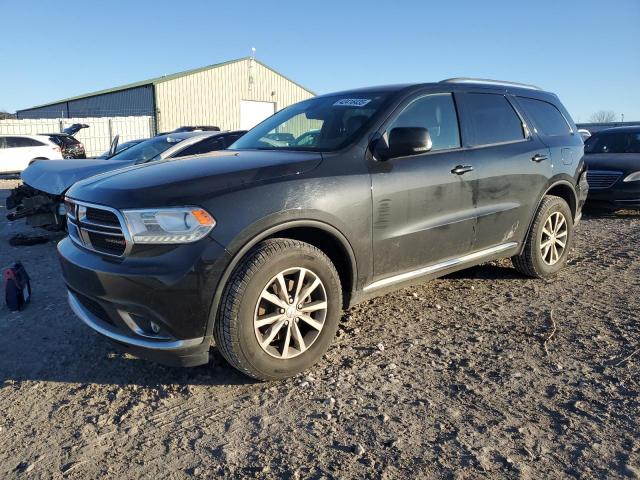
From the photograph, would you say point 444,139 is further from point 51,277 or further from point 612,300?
point 51,277

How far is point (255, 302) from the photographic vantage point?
9.25 feet

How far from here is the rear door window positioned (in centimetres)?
487

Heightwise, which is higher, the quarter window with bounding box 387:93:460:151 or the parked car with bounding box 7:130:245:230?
the quarter window with bounding box 387:93:460:151

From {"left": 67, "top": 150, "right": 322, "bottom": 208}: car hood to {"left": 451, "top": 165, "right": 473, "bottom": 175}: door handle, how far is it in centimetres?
118

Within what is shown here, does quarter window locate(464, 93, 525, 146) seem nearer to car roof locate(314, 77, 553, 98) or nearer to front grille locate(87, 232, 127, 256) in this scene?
car roof locate(314, 77, 553, 98)

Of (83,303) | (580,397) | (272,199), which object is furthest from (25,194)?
(580,397)

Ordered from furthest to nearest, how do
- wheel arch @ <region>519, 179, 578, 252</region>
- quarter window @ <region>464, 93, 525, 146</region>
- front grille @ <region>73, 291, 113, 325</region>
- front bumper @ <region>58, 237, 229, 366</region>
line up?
wheel arch @ <region>519, 179, 578, 252</region> → quarter window @ <region>464, 93, 525, 146</region> → front grille @ <region>73, 291, 113, 325</region> → front bumper @ <region>58, 237, 229, 366</region>

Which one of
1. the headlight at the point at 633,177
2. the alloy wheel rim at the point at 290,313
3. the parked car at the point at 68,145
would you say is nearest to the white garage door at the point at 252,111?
the parked car at the point at 68,145

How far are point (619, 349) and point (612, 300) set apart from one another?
3.66 feet

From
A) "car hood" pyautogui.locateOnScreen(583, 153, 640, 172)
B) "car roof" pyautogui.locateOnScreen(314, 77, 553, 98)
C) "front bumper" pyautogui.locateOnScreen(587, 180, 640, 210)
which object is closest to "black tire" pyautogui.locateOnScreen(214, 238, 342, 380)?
"car roof" pyautogui.locateOnScreen(314, 77, 553, 98)

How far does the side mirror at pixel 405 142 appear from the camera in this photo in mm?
3342

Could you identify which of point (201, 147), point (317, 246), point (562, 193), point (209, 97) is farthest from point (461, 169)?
point (209, 97)

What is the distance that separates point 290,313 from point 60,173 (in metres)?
5.02

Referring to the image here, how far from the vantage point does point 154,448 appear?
2.45 m
